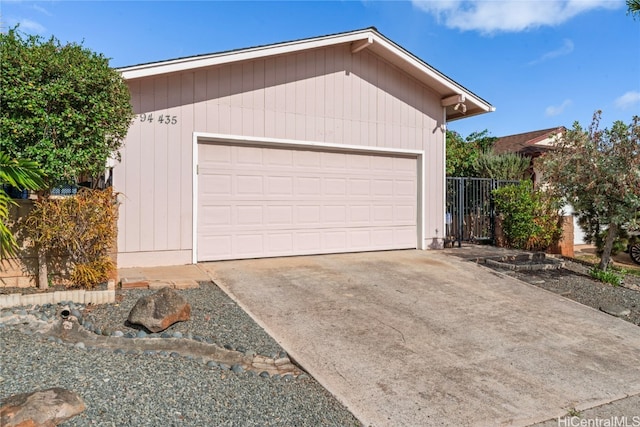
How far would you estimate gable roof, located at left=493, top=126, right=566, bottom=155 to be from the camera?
585 inches

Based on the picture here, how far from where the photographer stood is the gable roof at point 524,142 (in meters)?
14.8

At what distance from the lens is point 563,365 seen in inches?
153

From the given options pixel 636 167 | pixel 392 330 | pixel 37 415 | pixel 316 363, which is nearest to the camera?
pixel 37 415

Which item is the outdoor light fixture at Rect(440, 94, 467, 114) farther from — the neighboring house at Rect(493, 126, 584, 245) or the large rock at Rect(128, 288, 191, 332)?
the large rock at Rect(128, 288, 191, 332)

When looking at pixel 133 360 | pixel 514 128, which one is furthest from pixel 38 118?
pixel 514 128

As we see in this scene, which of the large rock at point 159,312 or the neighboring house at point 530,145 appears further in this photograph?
the neighboring house at point 530,145

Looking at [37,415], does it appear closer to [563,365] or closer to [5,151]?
[5,151]

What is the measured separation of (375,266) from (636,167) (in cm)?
488

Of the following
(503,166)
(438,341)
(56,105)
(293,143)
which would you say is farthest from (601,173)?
(56,105)

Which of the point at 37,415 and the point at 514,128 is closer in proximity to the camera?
the point at 37,415

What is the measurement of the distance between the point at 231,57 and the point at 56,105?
3.22 m

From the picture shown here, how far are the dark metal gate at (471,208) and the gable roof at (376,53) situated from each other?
1.74 metres

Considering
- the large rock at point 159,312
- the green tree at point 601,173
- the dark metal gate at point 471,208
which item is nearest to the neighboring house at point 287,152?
the dark metal gate at point 471,208
